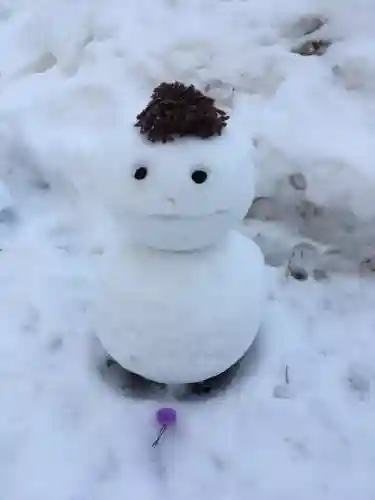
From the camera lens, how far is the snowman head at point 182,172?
44.5 inches

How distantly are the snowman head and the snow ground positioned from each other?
0.25ft

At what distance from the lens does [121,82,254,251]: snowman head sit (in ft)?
3.71

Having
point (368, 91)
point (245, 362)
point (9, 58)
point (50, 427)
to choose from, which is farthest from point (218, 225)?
point (9, 58)

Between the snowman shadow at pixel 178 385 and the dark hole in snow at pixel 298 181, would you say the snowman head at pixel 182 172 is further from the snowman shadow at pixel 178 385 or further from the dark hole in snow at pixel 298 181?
the dark hole in snow at pixel 298 181

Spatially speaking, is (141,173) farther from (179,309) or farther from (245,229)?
(245,229)

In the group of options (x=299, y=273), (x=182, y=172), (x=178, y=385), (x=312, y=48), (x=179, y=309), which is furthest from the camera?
(x=312, y=48)

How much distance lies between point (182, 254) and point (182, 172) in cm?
18

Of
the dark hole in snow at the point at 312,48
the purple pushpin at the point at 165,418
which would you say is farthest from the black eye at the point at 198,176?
the dark hole in snow at the point at 312,48

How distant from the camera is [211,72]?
79.7 inches

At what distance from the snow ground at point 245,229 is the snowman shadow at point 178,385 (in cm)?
2

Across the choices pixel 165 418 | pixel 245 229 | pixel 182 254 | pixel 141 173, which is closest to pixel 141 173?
pixel 141 173

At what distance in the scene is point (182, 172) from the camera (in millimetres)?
1126

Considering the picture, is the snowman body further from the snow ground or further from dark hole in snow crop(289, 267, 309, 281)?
dark hole in snow crop(289, 267, 309, 281)

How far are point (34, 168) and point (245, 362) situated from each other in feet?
3.03
